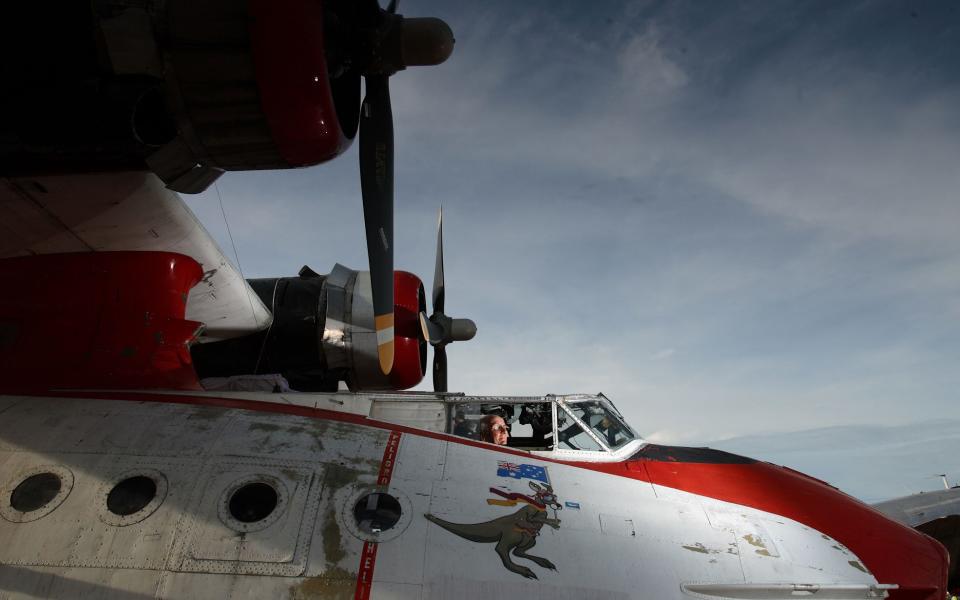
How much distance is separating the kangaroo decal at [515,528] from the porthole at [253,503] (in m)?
1.40

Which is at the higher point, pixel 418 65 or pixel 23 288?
pixel 418 65

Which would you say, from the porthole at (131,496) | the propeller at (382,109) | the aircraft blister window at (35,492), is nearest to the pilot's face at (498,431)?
the propeller at (382,109)

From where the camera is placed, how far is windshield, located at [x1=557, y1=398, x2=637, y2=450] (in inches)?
273

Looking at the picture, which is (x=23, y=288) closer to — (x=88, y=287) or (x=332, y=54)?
(x=88, y=287)

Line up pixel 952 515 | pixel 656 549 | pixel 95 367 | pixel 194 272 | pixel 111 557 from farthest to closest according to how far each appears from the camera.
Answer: pixel 952 515, pixel 194 272, pixel 95 367, pixel 656 549, pixel 111 557

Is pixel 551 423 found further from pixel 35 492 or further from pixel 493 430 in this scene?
pixel 35 492

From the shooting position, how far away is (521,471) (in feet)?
20.0

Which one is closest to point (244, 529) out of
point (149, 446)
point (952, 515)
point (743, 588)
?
point (149, 446)

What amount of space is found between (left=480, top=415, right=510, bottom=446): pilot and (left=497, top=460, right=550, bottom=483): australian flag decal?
0.87 meters

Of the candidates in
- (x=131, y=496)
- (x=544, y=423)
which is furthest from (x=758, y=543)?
(x=131, y=496)

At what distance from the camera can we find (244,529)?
5.12 metres

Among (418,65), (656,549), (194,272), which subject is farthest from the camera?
(194,272)

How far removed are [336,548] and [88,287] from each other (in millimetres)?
4800

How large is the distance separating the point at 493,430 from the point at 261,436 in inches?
105
